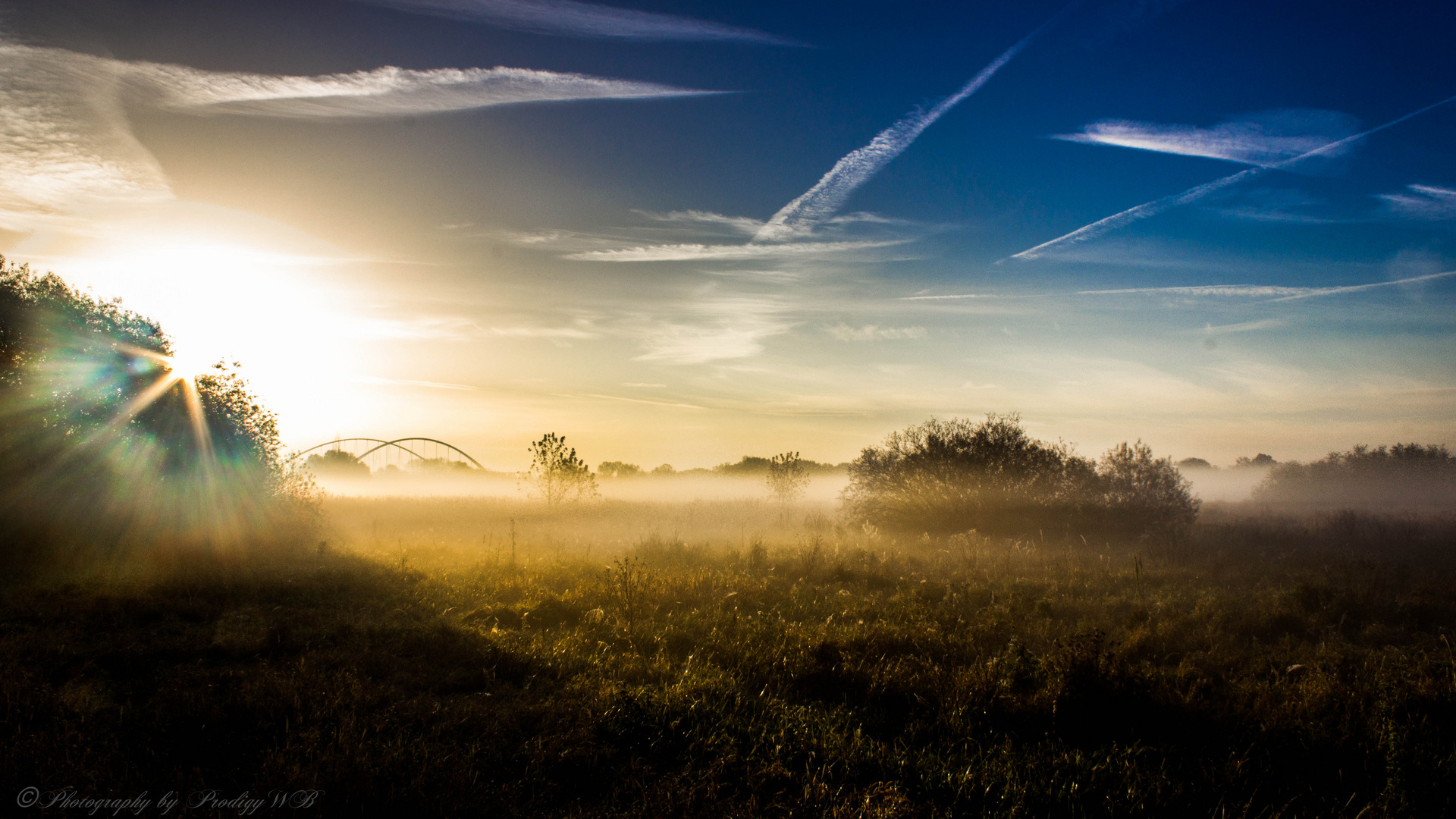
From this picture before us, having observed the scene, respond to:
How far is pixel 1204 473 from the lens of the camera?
67.7 m

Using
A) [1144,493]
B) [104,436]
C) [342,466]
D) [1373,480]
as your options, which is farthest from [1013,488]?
[342,466]

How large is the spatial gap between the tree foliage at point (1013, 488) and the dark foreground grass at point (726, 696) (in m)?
8.79

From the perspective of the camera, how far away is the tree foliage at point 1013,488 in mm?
20156

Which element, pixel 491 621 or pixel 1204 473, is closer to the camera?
pixel 491 621

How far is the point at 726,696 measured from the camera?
5.93 m

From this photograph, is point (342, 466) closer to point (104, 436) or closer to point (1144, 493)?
point (104, 436)

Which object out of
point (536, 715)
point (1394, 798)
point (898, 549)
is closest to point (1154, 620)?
point (1394, 798)

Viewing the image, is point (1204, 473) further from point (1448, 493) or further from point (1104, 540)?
point (1104, 540)

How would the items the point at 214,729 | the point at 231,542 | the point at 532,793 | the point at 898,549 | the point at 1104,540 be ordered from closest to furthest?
the point at 532,793 < the point at 214,729 < the point at 231,542 < the point at 898,549 < the point at 1104,540

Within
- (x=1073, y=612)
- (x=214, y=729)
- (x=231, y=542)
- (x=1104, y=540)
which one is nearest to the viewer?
(x=214, y=729)

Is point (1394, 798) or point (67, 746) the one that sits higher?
point (67, 746)

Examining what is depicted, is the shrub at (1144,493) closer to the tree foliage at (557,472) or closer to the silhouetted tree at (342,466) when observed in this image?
the tree foliage at (557,472)

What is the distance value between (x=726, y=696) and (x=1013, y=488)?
17.8 meters

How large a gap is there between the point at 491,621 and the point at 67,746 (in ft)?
15.4
